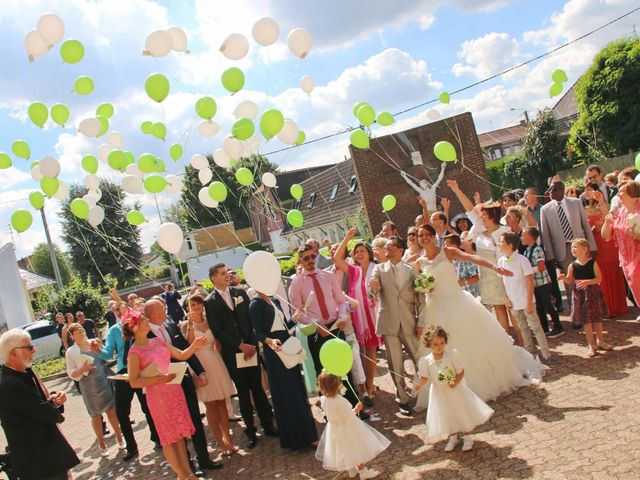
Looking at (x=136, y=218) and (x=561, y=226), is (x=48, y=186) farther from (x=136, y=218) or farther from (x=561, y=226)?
(x=561, y=226)

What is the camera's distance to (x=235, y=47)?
22.4ft

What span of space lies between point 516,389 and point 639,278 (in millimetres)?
1986

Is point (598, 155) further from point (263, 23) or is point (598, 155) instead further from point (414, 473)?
point (414, 473)

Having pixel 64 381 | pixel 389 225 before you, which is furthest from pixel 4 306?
pixel 389 225

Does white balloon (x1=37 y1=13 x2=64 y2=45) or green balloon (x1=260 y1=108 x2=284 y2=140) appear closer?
white balloon (x1=37 y1=13 x2=64 y2=45)

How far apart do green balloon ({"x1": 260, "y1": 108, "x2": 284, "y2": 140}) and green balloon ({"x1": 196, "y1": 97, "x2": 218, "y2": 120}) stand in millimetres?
1017

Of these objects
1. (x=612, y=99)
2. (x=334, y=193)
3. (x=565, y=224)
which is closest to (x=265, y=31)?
(x=565, y=224)

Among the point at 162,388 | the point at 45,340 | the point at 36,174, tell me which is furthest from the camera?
the point at 45,340

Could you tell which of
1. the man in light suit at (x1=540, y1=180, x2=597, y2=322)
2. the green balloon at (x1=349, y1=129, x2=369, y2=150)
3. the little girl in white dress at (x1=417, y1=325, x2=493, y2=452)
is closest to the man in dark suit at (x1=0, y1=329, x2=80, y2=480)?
the little girl in white dress at (x1=417, y1=325, x2=493, y2=452)

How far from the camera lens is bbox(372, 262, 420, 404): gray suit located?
5.81 m

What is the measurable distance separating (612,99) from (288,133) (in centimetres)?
2238

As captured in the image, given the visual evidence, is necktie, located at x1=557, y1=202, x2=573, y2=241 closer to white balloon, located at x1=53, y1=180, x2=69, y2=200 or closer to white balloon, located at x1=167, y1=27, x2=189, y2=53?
white balloon, located at x1=167, y1=27, x2=189, y2=53

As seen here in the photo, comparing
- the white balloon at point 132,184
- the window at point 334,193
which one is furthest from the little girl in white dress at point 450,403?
the window at point 334,193

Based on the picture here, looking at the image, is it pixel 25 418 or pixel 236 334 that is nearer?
pixel 25 418
